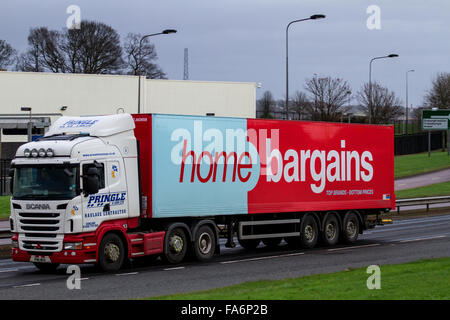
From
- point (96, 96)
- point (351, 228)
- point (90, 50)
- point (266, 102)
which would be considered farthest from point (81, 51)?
point (351, 228)

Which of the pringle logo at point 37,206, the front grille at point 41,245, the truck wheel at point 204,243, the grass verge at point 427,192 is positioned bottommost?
the grass verge at point 427,192

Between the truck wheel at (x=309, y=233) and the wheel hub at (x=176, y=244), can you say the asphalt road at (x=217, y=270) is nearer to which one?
the truck wheel at (x=309, y=233)

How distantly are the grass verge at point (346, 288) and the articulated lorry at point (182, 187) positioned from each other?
420cm

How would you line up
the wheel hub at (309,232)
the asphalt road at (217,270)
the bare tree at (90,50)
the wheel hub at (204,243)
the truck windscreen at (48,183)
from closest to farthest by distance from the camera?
the asphalt road at (217,270)
the truck windscreen at (48,183)
the wheel hub at (204,243)
the wheel hub at (309,232)
the bare tree at (90,50)

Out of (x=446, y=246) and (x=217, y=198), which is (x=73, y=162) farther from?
(x=446, y=246)

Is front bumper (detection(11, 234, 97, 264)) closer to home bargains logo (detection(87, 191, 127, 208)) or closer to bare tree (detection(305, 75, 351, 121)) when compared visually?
home bargains logo (detection(87, 191, 127, 208))

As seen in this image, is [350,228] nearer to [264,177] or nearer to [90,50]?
[264,177]

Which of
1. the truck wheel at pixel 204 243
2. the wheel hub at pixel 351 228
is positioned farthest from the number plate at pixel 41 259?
the wheel hub at pixel 351 228

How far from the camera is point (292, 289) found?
12.8 meters

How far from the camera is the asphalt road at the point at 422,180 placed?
5509 centimetres

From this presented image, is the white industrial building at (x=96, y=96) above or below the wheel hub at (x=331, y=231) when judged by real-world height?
above

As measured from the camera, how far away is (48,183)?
55.5 feet

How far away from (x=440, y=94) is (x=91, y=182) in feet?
266
